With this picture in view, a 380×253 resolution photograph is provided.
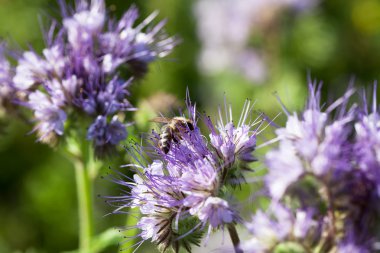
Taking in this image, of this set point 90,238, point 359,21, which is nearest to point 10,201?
point 90,238

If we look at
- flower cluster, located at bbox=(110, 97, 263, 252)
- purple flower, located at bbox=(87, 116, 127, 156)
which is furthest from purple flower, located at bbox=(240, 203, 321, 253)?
purple flower, located at bbox=(87, 116, 127, 156)

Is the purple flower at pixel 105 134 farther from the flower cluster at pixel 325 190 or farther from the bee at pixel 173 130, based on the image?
the flower cluster at pixel 325 190

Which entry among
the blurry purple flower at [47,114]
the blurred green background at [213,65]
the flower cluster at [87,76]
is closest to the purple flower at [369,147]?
the flower cluster at [87,76]

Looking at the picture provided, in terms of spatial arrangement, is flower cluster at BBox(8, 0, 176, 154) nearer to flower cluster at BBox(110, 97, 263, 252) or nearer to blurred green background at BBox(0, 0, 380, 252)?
flower cluster at BBox(110, 97, 263, 252)

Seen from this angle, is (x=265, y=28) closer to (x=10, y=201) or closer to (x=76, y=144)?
(x=10, y=201)

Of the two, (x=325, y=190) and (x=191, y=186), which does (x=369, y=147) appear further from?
(x=191, y=186)

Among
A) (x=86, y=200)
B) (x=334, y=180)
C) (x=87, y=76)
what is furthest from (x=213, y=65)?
(x=334, y=180)
